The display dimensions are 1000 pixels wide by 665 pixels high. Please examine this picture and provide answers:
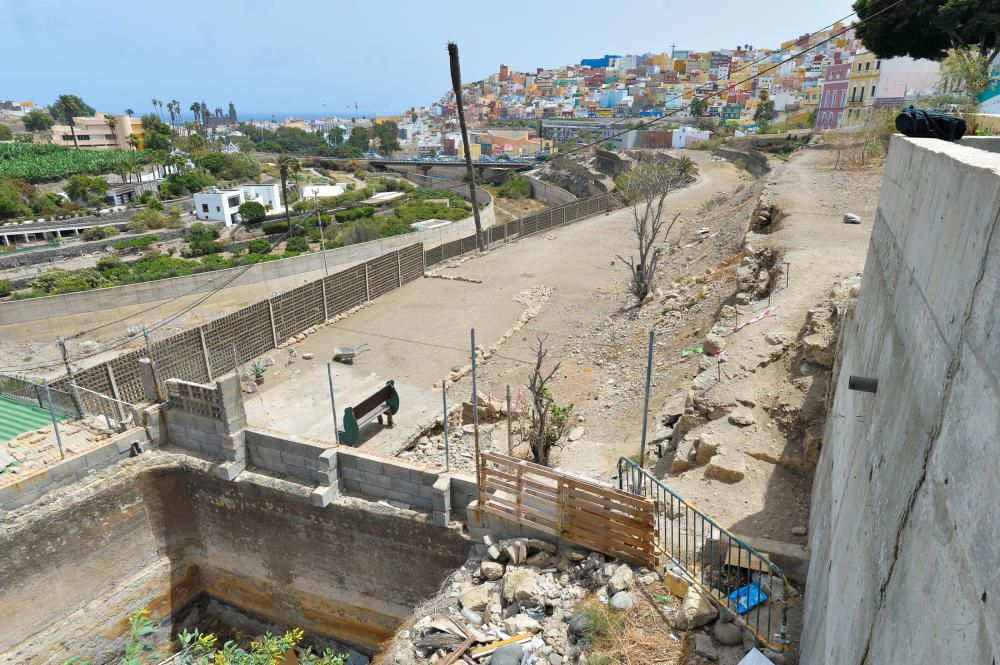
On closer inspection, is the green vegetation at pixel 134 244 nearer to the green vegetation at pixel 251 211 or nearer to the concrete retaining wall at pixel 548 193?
the green vegetation at pixel 251 211

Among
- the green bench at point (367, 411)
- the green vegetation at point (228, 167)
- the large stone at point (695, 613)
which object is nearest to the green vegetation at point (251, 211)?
the green vegetation at point (228, 167)

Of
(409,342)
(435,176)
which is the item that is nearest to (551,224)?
(409,342)

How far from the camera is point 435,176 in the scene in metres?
87.6

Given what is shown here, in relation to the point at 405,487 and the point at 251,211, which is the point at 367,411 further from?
the point at 251,211

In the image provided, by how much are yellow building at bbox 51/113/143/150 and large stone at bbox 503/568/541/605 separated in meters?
120

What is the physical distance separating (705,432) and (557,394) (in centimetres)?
531

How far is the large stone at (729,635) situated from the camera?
5895mm

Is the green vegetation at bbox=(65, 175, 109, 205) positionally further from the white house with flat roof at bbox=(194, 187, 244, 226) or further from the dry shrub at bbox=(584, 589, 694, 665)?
the dry shrub at bbox=(584, 589, 694, 665)

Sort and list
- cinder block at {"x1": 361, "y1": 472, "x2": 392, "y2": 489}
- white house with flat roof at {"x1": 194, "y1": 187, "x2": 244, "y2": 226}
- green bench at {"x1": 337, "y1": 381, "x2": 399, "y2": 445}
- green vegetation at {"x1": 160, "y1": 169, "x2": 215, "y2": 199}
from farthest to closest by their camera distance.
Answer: green vegetation at {"x1": 160, "y1": 169, "x2": 215, "y2": 199}, white house with flat roof at {"x1": 194, "y1": 187, "x2": 244, "y2": 226}, green bench at {"x1": 337, "y1": 381, "x2": 399, "y2": 445}, cinder block at {"x1": 361, "y1": 472, "x2": 392, "y2": 489}

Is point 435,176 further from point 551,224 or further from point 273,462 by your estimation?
point 273,462

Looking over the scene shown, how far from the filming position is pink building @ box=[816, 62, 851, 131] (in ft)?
176

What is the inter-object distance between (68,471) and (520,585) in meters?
7.94

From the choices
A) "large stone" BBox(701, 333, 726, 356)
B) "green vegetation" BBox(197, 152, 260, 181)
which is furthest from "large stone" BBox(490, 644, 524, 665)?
"green vegetation" BBox(197, 152, 260, 181)

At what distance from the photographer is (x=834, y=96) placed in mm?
55281
